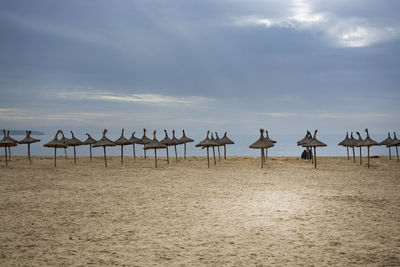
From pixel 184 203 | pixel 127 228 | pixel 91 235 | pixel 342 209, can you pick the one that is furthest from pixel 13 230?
pixel 342 209

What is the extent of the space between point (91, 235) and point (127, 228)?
96 centimetres

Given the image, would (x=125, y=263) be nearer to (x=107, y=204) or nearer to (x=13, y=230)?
(x=13, y=230)

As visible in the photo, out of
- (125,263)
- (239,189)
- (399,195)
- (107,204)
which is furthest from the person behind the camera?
(239,189)

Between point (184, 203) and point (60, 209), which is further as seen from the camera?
point (184, 203)

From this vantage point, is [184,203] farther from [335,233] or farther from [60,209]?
[335,233]

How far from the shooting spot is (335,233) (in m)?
7.87

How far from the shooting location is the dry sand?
650 centimetres

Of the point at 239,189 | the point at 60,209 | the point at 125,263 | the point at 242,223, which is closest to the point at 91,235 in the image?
the point at 125,263

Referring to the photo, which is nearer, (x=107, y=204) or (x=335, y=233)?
(x=335, y=233)

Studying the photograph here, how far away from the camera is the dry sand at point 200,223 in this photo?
6504 mm

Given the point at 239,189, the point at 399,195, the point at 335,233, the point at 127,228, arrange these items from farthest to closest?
the point at 239,189 → the point at 399,195 → the point at 127,228 → the point at 335,233

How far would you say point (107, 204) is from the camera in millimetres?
11359

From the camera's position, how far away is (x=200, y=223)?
8.88m

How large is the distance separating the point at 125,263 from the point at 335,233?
A: 5.07 metres
